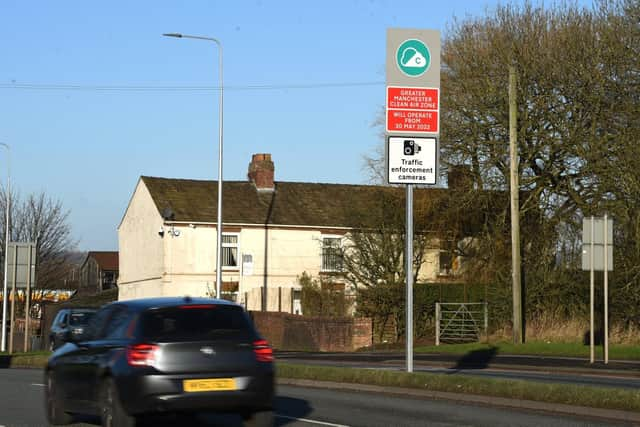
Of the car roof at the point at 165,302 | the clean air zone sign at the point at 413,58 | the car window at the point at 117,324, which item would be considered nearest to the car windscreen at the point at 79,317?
the clean air zone sign at the point at 413,58

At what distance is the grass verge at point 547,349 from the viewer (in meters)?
30.3

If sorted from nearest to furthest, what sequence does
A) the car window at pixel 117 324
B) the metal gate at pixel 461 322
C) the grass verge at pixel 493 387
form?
the car window at pixel 117 324
the grass verge at pixel 493 387
the metal gate at pixel 461 322

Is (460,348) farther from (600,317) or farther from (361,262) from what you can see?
(361,262)

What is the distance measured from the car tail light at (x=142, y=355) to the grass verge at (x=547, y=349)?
20.2 m

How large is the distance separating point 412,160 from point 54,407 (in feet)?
26.2

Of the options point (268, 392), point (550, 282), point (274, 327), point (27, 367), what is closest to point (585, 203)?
point (550, 282)

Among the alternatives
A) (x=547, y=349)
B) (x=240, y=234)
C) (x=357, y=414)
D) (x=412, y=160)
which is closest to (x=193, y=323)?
(x=357, y=414)

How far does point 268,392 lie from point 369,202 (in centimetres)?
3513

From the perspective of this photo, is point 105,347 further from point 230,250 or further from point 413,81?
point 230,250

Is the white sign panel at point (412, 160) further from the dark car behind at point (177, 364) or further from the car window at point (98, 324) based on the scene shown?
the dark car behind at point (177, 364)

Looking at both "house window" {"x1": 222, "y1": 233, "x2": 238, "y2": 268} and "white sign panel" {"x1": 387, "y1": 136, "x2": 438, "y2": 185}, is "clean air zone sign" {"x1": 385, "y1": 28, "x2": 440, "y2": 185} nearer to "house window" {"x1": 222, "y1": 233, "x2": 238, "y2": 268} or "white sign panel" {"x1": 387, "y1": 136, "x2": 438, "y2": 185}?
"white sign panel" {"x1": 387, "y1": 136, "x2": 438, "y2": 185}

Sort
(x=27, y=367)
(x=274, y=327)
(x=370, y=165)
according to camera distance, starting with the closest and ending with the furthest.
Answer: (x=27, y=367) < (x=370, y=165) < (x=274, y=327)

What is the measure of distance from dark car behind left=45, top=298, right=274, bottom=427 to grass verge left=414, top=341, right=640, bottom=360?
63.6 feet

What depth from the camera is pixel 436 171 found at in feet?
62.6
